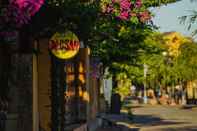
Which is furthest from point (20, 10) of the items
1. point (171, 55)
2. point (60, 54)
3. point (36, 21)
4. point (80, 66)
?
point (171, 55)

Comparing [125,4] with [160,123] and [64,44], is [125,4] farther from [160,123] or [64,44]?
[160,123]

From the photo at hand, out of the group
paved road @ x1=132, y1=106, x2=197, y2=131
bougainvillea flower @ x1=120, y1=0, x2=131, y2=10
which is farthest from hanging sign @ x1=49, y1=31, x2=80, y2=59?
paved road @ x1=132, y1=106, x2=197, y2=131

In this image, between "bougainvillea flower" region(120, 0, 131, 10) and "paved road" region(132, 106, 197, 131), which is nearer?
"bougainvillea flower" region(120, 0, 131, 10)

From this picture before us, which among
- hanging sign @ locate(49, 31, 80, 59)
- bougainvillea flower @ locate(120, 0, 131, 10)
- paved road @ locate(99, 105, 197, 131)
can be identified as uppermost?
bougainvillea flower @ locate(120, 0, 131, 10)

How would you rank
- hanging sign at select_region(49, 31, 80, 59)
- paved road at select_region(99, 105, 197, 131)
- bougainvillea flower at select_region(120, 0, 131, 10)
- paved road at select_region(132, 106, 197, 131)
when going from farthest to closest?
1. paved road at select_region(132, 106, 197, 131)
2. paved road at select_region(99, 105, 197, 131)
3. bougainvillea flower at select_region(120, 0, 131, 10)
4. hanging sign at select_region(49, 31, 80, 59)

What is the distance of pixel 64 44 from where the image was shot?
13578 mm

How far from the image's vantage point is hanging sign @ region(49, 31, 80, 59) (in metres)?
13.0

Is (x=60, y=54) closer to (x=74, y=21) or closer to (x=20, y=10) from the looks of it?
(x=74, y=21)

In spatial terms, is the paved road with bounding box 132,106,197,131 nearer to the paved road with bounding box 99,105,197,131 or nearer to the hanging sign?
the paved road with bounding box 99,105,197,131

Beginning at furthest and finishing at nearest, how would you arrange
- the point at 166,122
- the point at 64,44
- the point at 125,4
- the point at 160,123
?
the point at 166,122, the point at 160,123, the point at 64,44, the point at 125,4

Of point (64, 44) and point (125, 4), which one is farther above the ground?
point (125, 4)

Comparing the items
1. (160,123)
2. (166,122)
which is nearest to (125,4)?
(160,123)

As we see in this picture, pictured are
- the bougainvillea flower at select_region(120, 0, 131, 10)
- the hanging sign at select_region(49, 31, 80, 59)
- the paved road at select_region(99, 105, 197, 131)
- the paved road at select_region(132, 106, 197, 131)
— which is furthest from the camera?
the paved road at select_region(132, 106, 197, 131)

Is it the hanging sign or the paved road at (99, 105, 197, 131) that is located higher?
the hanging sign
